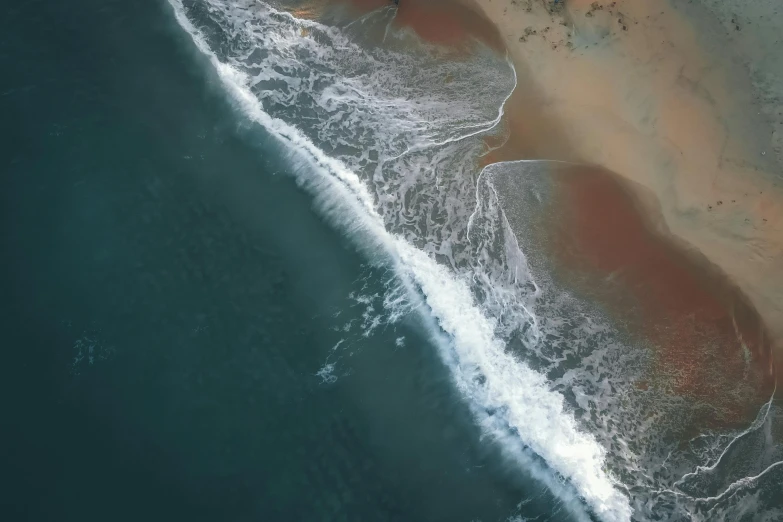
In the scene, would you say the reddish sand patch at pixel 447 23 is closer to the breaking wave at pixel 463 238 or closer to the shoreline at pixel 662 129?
the breaking wave at pixel 463 238

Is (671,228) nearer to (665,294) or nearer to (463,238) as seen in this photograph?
(665,294)

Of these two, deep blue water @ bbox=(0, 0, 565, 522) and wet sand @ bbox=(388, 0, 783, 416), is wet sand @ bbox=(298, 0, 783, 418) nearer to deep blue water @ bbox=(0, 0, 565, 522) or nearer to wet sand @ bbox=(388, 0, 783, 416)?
wet sand @ bbox=(388, 0, 783, 416)

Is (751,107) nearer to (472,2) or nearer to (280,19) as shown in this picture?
(472,2)

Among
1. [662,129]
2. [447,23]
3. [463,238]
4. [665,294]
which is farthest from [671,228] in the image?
[447,23]

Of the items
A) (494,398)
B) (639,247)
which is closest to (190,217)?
(494,398)

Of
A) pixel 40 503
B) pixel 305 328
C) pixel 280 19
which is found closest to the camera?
pixel 40 503
